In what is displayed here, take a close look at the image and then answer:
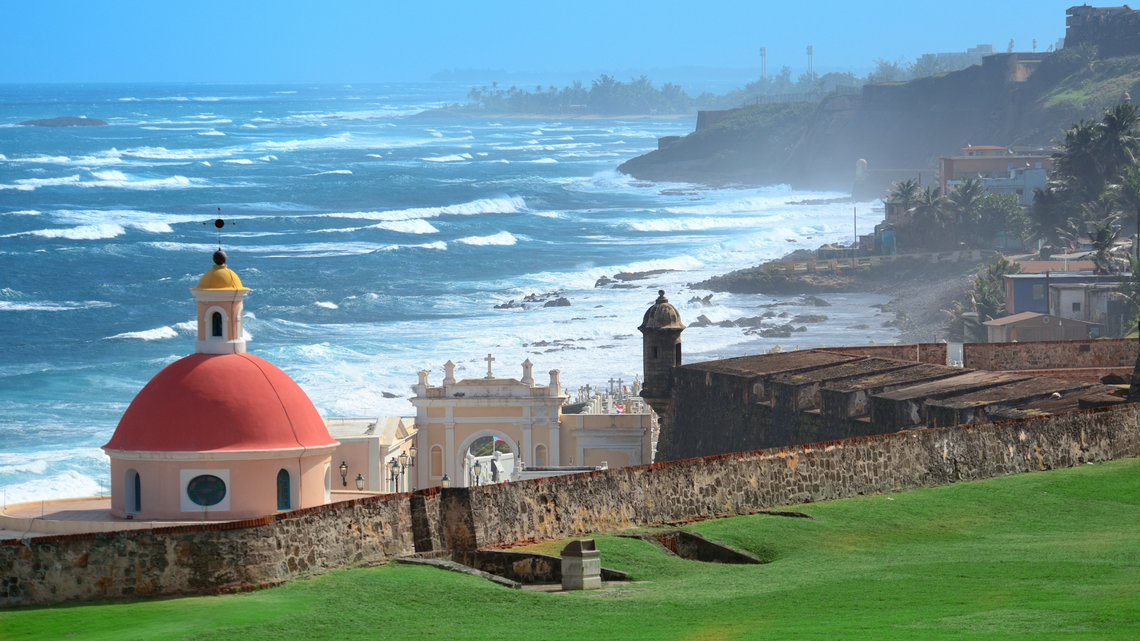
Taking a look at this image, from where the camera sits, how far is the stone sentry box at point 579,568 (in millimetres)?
14766

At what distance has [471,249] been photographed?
99875mm

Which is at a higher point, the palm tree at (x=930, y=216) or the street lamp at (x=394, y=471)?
the palm tree at (x=930, y=216)

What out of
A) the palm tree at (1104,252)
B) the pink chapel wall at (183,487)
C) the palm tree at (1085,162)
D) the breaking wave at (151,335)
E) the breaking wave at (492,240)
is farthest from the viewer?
the breaking wave at (492,240)

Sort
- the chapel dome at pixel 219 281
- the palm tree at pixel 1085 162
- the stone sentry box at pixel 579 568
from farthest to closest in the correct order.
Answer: the palm tree at pixel 1085 162 → the chapel dome at pixel 219 281 → the stone sentry box at pixel 579 568

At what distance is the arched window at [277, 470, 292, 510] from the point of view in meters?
19.8

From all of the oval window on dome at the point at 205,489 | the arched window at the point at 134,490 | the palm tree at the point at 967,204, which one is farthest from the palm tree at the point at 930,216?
the arched window at the point at 134,490

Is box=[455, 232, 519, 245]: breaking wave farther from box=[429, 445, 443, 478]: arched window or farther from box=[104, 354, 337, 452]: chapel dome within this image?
box=[104, 354, 337, 452]: chapel dome

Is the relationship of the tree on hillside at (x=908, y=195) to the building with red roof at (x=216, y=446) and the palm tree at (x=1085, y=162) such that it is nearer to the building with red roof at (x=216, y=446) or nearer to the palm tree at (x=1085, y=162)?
the palm tree at (x=1085, y=162)

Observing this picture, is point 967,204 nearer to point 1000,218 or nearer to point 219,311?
point 1000,218

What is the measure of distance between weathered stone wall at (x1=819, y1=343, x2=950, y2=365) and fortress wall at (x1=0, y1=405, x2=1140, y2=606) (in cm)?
1008

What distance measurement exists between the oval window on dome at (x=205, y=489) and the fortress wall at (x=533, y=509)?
4.48 meters

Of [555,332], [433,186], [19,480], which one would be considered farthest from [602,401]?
[433,186]

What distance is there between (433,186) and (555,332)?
262 ft

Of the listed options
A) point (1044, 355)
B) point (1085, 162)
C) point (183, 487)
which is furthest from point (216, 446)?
point (1085, 162)
